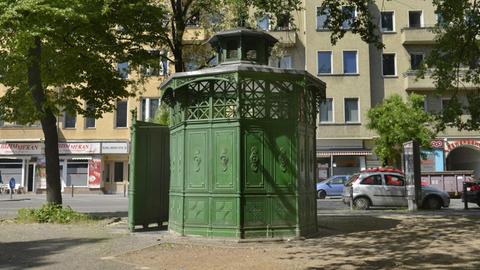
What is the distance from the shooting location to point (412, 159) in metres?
21.4

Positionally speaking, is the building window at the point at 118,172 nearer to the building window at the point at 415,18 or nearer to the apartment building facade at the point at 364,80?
the apartment building facade at the point at 364,80

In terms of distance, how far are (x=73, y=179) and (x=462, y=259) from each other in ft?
125

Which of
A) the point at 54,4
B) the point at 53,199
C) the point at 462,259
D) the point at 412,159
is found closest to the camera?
the point at 462,259

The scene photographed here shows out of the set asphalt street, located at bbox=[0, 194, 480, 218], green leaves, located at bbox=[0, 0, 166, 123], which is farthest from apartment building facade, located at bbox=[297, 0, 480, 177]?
green leaves, located at bbox=[0, 0, 166, 123]

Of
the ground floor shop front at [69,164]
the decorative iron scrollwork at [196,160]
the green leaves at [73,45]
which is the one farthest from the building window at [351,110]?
the decorative iron scrollwork at [196,160]

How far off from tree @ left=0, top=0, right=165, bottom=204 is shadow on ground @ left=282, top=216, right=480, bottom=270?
8.69m

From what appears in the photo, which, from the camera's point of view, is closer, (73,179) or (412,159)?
(412,159)

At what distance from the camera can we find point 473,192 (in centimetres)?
2467

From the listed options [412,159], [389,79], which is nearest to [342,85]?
[389,79]

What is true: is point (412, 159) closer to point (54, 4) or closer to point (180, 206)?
point (180, 206)

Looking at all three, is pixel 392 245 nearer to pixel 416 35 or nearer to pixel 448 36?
pixel 448 36

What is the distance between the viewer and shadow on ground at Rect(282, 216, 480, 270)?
924 centimetres

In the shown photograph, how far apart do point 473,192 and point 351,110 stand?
1731cm

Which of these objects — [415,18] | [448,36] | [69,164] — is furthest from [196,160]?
[415,18]
